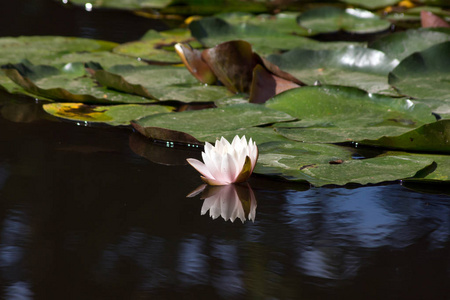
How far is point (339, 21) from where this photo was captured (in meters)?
4.06

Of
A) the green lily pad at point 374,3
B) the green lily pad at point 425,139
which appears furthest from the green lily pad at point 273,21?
the green lily pad at point 425,139

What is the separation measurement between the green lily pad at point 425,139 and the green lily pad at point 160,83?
0.77m

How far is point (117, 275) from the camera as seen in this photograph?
3.30ft

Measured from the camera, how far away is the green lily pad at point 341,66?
2303mm

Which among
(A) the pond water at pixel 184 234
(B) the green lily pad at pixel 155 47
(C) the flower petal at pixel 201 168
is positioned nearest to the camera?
(A) the pond water at pixel 184 234

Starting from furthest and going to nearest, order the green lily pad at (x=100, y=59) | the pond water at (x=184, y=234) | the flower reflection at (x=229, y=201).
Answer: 1. the green lily pad at (x=100, y=59)
2. the flower reflection at (x=229, y=201)
3. the pond water at (x=184, y=234)

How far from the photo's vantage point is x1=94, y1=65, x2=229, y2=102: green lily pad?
216 cm

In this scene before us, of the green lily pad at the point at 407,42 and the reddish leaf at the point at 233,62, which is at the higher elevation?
the green lily pad at the point at 407,42

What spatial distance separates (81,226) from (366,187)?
2.28 ft

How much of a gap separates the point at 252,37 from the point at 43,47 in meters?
1.14

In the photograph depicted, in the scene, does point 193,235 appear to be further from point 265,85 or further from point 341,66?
point 341,66

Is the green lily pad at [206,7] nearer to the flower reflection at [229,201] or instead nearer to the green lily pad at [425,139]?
the green lily pad at [425,139]

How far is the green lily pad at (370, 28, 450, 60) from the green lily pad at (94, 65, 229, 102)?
29.4 inches

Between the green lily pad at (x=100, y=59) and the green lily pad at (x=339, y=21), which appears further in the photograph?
the green lily pad at (x=339, y=21)
